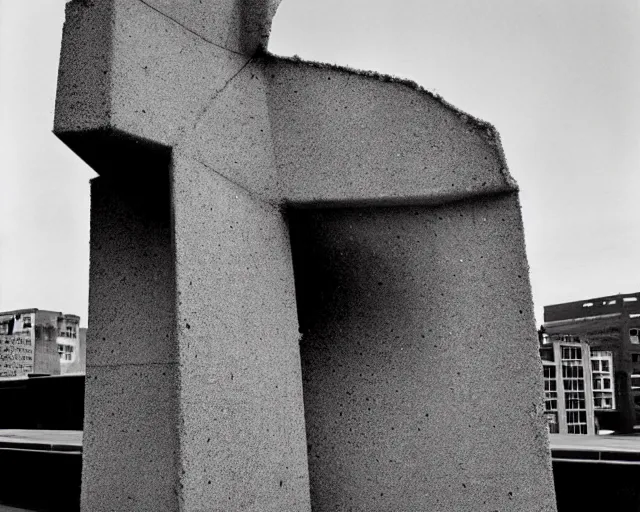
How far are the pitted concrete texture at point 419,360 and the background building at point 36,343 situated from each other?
584 inches

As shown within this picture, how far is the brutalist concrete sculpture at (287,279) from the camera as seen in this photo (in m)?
2.55

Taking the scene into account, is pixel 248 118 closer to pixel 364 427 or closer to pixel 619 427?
pixel 364 427

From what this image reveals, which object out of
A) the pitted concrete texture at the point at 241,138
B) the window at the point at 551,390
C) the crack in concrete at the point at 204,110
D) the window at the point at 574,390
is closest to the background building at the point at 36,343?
the window at the point at 551,390

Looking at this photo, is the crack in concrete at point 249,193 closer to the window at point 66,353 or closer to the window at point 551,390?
the window at point 551,390

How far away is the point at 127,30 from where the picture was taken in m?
2.56

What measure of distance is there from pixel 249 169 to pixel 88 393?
A: 122 centimetres

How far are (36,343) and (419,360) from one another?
57.9 feet

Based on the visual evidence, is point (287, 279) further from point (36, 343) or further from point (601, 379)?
point (601, 379)

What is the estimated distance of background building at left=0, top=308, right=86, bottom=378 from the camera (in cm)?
1778

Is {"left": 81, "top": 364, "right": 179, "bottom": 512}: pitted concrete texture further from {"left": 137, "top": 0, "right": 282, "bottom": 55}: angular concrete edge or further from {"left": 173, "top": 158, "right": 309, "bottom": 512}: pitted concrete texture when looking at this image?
{"left": 137, "top": 0, "right": 282, "bottom": 55}: angular concrete edge

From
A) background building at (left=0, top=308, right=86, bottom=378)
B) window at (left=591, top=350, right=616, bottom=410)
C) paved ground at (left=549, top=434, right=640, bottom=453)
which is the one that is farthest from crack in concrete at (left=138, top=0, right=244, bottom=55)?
window at (left=591, top=350, right=616, bottom=410)


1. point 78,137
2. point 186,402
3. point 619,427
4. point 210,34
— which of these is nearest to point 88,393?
point 186,402

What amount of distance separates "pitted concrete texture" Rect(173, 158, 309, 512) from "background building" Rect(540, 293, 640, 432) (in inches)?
343

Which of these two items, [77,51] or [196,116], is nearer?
[77,51]
